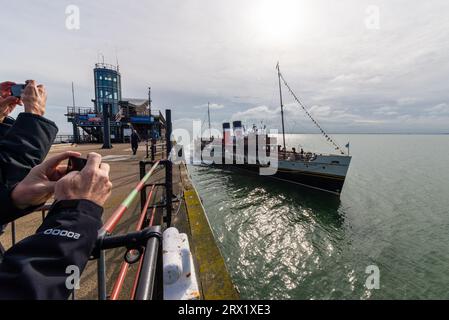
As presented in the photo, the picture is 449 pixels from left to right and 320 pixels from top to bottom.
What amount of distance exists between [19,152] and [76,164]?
0.52 m

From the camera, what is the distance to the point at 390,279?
7.72 meters

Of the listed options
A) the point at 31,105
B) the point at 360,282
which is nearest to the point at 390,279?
the point at 360,282

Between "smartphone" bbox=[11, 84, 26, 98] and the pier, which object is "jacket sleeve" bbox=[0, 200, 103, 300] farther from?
"smartphone" bbox=[11, 84, 26, 98]

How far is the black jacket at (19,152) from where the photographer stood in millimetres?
1247

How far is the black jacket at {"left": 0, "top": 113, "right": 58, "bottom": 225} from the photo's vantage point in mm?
1247

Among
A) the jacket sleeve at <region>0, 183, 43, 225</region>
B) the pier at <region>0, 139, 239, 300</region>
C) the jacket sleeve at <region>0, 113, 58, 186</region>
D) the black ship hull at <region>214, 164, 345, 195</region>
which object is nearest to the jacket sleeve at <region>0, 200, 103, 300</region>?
the jacket sleeve at <region>0, 183, 43, 225</region>

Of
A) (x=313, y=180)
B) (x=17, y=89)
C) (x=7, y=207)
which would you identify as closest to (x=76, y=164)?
(x=7, y=207)

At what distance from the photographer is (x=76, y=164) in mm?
1232

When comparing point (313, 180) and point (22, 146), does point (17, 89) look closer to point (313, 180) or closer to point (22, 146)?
point (22, 146)

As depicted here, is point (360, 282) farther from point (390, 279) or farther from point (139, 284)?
point (139, 284)

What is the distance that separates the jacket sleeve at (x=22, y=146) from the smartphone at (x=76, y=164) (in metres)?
0.32

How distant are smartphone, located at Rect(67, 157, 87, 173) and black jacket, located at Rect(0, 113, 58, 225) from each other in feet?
1.06

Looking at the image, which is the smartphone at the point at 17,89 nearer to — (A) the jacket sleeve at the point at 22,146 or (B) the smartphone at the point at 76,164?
(A) the jacket sleeve at the point at 22,146

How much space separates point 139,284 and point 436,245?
1516 cm
